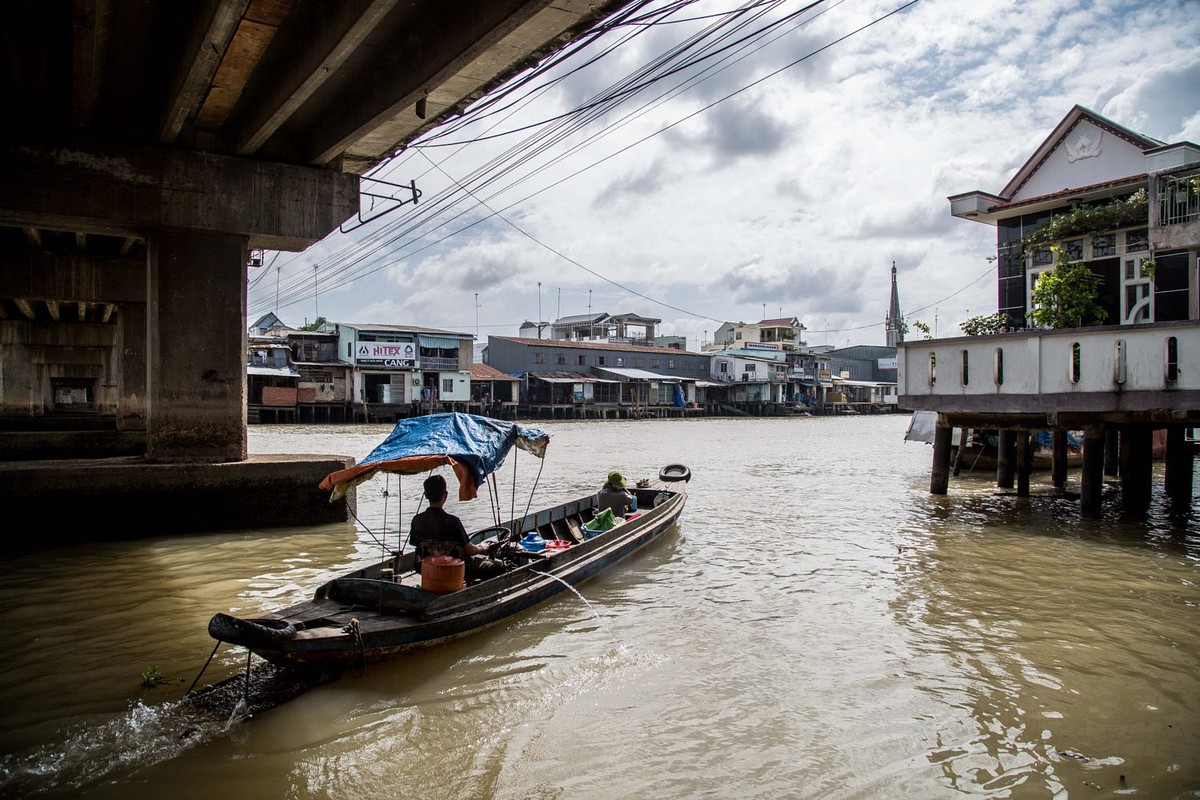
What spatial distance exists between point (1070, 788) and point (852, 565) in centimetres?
584

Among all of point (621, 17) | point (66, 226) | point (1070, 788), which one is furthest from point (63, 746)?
point (66, 226)

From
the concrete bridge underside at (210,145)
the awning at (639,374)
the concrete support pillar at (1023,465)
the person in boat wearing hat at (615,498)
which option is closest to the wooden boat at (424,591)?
the person in boat wearing hat at (615,498)

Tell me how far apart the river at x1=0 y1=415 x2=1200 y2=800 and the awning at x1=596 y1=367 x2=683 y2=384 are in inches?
1853

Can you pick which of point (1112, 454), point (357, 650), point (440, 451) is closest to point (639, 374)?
point (1112, 454)

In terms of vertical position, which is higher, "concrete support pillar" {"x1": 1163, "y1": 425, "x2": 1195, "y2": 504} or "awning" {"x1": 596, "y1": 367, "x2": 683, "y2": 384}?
"awning" {"x1": 596, "y1": 367, "x2": 683, "y2": 384}

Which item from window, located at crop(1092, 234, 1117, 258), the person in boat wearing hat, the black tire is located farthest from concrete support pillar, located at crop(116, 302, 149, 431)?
window, located at crop(1092, 234, 1117, 258)

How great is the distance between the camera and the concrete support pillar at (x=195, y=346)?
10.6 metres

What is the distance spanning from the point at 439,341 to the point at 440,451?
4253cm

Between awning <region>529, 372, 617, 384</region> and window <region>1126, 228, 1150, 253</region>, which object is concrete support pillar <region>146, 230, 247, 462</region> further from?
awning <region>529, 372, 617, 384</region>

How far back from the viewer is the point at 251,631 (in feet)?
16.9

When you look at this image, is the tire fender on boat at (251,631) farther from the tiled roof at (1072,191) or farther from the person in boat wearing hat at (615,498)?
the tiled roof at (1072,191)

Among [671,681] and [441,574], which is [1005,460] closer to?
[671,681]

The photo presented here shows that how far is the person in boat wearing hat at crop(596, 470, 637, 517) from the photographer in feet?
36.5

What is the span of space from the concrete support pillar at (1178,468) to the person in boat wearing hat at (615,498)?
413 inches
